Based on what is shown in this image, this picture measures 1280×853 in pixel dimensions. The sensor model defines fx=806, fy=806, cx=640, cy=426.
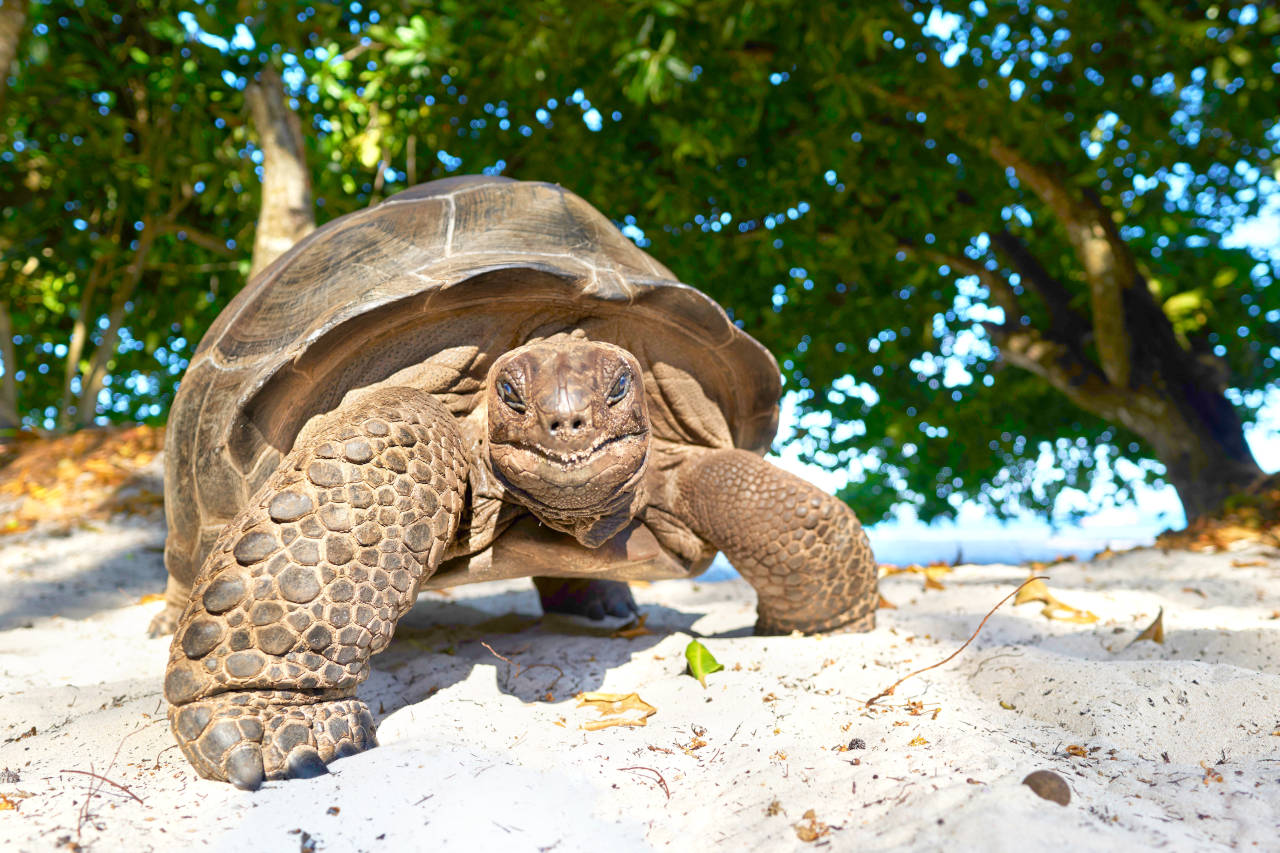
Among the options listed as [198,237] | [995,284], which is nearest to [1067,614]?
[995,284]

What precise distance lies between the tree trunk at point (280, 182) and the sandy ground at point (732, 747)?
2.77 meters

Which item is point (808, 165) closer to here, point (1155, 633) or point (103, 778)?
point (1155, 633)

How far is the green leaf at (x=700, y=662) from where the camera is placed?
2.29 metres

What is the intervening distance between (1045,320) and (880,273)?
1.60 m

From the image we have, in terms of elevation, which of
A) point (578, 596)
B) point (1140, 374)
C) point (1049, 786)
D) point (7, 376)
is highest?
point (1140, 374)

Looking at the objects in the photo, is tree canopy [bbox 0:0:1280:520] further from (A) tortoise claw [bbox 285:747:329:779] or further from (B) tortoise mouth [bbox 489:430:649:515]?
(A) tortoise claw [bbox 285:747:329:779]

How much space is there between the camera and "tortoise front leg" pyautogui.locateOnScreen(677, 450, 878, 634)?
2.61 m

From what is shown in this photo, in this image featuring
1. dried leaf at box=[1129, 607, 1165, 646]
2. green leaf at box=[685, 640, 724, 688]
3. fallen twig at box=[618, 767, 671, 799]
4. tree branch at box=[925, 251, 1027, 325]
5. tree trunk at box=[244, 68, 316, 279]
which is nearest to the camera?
fallen twig at box=[618, 767, 671, 799]

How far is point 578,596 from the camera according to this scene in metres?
3.56

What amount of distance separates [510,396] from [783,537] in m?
1.04

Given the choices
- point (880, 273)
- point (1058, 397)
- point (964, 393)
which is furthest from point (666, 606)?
point (1058, 397)

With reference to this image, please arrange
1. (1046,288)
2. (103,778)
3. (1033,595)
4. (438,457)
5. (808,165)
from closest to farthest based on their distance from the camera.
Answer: (103,778) < (438,457) < (1033,595) < (808,165) < (1046,288)

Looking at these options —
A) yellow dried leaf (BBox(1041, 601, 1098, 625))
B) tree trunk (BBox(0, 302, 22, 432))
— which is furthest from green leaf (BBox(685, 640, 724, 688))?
tree trunk (BBox(0, 302, 22, 432))

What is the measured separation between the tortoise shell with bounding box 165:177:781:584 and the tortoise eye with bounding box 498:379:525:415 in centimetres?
33
